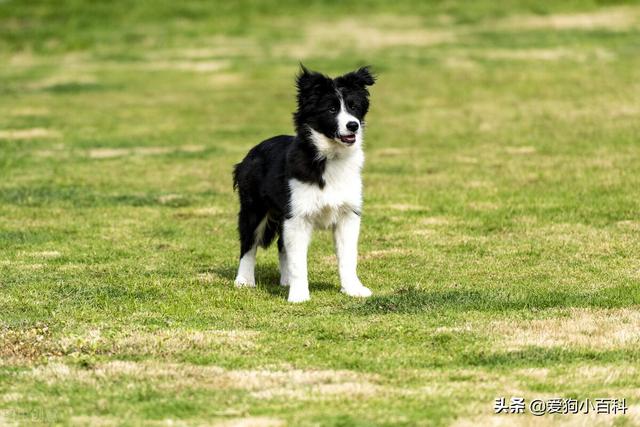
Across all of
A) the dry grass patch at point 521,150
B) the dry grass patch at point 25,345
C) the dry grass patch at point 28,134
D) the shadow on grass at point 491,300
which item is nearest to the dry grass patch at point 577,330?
the shadow on grass at point 491,300

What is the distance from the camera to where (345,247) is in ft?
38.0

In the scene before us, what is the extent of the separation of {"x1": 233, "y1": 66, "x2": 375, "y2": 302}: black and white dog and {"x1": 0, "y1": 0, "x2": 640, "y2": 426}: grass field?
45cm

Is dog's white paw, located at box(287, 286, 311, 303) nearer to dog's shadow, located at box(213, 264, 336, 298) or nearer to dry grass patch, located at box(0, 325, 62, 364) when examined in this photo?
dog's shadow, located at box(213, 264, 336, 298)

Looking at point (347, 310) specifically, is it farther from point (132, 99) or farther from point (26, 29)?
point (26, 29)

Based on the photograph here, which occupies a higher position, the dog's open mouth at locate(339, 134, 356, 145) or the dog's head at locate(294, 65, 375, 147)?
the dog's head at locate(294, 65, 375, 147)

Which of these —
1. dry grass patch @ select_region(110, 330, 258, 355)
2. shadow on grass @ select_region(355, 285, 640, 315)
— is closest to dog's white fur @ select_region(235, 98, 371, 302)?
shadow on grass @ select_region(355, 285, 640, 315)

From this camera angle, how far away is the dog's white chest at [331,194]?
1128 cm

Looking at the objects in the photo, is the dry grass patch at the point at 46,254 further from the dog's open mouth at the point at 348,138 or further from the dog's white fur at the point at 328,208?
the dog's open mouth at the point at 348,138

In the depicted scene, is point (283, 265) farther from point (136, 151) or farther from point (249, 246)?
point (136, 151)

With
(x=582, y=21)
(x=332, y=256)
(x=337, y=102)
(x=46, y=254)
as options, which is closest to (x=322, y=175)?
(x=337, y=102)

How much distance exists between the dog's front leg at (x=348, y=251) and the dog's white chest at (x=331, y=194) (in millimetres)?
93

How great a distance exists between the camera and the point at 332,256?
46.6 ft

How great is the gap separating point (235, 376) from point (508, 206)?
30.7ft

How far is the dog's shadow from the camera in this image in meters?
12.1
